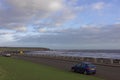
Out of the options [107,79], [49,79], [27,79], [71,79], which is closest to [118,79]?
[107,79]

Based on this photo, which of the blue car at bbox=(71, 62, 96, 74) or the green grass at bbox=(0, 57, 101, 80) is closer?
the green grass at bbox=(0, 57, 101, 80)

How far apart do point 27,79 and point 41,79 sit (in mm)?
1073

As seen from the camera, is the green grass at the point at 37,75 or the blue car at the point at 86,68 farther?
the blue car at the point at 86,68

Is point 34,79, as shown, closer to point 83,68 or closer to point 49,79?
point 49,79

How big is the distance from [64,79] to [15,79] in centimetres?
389

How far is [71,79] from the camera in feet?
65.2

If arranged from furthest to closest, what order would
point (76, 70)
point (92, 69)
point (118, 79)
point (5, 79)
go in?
1. point (76, 70)
2. point (92, 69)
3. point (118, 79)
4. point (5, 79)

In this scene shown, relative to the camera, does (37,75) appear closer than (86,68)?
Yes

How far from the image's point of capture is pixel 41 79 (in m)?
19.1

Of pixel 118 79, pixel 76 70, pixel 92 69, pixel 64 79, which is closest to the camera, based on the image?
pixel 64 79

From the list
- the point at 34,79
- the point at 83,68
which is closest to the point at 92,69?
the point at 83,68

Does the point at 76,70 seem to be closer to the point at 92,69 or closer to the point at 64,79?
the point at 92,69

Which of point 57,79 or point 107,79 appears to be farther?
point 107,79

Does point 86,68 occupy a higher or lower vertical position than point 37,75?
higher
